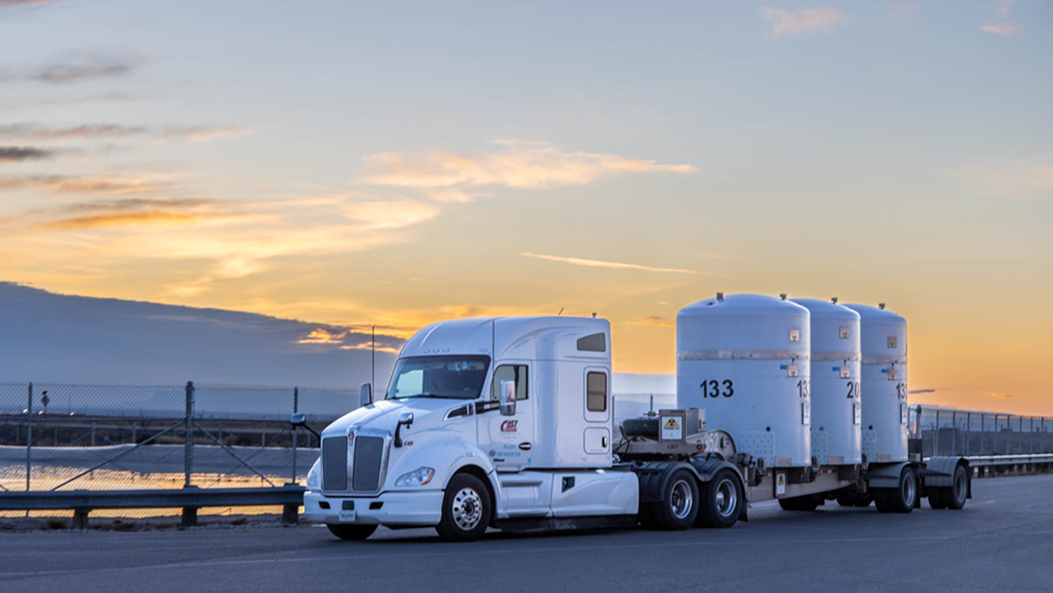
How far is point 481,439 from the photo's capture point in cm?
1777

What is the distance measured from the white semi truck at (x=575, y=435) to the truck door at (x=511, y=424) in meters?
0.02

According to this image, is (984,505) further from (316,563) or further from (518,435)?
(316,563)

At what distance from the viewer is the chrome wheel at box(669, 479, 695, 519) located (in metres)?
20.2

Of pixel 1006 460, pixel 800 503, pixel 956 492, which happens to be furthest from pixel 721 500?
pixel 1006 460

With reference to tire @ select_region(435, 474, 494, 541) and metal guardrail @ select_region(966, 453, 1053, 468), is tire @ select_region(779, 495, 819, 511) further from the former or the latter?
metal guardrail @ select_region(966, 453, 1053, 468)

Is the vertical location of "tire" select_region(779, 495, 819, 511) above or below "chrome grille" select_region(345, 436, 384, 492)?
below

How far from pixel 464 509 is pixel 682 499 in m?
4.66

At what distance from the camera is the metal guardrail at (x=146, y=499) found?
60.2 feet

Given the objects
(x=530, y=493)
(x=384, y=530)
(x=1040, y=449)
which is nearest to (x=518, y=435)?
(x=530, y=493)

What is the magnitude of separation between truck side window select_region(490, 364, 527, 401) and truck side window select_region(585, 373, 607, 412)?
1.34 metres

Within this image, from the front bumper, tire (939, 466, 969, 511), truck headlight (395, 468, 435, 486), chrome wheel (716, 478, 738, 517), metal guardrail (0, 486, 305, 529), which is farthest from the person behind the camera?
tire (939, 466, 969, 511)

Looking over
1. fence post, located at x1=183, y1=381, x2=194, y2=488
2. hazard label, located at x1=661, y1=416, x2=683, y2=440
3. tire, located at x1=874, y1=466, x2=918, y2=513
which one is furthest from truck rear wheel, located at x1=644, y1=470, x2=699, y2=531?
fence post, located at x1=183, y1=381, x2=194, y2=488

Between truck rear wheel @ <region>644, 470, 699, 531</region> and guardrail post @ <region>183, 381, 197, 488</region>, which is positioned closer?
truck rear wheel @ <region>644, 470, 699, 531</region>

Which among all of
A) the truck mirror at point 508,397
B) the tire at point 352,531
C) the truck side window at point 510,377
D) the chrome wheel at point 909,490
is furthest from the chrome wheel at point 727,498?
the tire at point 352,531
